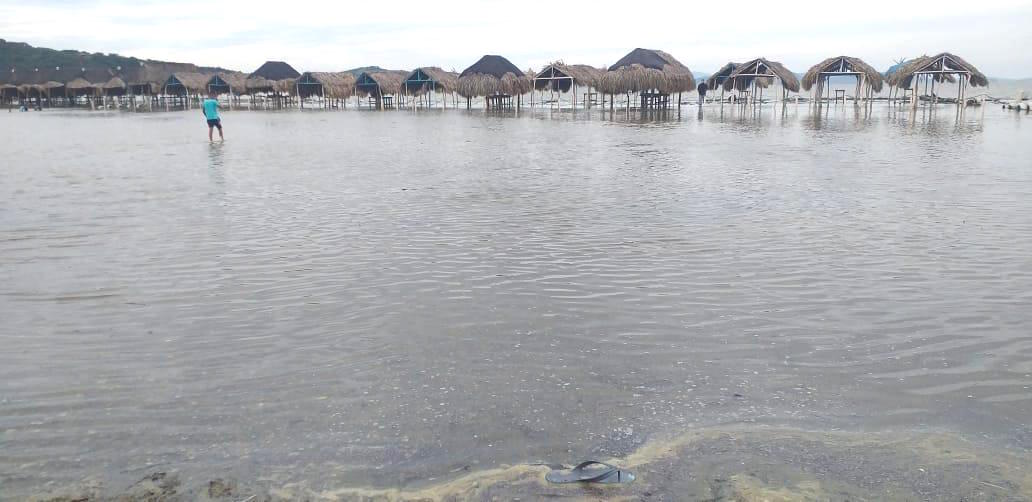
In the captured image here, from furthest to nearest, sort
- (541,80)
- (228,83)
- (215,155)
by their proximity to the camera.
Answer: (228,83)
(541,80)
(215,155)

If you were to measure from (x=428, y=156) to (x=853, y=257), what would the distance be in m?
11.3

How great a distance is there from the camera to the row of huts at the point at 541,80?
40.2 meters

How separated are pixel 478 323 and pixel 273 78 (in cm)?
5861

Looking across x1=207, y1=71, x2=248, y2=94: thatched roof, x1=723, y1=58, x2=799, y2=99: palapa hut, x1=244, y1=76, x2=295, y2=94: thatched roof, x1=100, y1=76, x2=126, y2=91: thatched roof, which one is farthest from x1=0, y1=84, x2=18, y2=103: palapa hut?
x1=723, y1=58, x2=799, y2=99: palapa hut

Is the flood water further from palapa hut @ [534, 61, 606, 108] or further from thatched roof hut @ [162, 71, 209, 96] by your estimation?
thatched roof hut @ [162, 71, 209, 96]

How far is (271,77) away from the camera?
58.2 meters

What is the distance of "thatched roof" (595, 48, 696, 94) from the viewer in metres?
40.7

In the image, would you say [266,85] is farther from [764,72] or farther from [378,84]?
[764,72]

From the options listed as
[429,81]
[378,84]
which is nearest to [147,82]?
[378,84]

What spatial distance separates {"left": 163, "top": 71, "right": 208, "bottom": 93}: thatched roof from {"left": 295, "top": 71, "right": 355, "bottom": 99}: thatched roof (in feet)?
29.6

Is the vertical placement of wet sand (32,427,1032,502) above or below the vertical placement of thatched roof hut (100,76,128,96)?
below

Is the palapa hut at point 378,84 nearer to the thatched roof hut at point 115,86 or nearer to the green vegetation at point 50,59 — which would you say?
the thatched roof hut at point 115,86

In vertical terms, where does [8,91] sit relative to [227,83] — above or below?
above

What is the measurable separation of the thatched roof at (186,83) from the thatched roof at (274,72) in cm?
391
